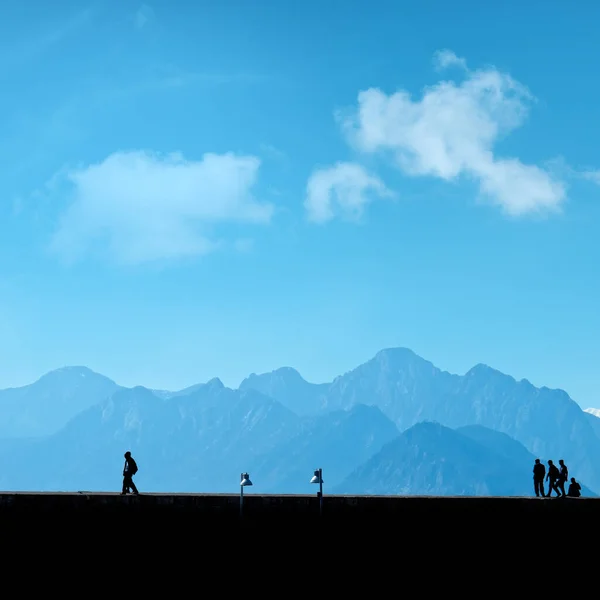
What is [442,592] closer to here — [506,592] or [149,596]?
[506,592]

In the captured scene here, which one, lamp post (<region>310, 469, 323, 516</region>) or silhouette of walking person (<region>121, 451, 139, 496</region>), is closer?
lamp post (<region>310, 469, 323, 516</region>)

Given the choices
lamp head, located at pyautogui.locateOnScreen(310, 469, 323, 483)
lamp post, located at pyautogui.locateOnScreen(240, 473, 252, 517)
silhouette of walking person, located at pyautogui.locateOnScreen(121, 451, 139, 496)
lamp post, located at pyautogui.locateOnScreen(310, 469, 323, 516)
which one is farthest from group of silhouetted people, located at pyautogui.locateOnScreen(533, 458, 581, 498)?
silhouette of walking person, located at pyautogui.locateOnScreen(121, 451, 139, 496)

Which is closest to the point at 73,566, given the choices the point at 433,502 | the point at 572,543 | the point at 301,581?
the point at 301,581

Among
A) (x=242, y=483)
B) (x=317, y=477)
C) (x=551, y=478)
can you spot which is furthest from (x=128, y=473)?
(x=551, y=478)

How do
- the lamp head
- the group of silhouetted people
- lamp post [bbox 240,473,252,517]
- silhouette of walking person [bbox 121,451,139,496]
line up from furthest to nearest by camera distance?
the group of silhouetted people
silhouette of walking person [bbox 121,451,139,496]
the lamp head
lamp post [bbox 240,473,252,517]

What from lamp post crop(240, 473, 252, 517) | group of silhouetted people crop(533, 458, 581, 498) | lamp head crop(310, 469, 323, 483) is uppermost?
group of silhouetted people crop(533, 458, 581, 498)

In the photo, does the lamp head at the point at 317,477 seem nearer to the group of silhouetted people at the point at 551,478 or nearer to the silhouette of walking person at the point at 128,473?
the silhouette of walking person at the point at 128,473

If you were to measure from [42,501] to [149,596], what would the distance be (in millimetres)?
3983

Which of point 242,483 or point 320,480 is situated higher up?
point 320,480

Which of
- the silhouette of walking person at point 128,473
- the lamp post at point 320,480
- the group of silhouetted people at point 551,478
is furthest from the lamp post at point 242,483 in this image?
the group of silhouetted people at point 551,478

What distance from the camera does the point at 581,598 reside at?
84.2 ft

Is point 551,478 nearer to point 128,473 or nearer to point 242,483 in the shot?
point 242,483

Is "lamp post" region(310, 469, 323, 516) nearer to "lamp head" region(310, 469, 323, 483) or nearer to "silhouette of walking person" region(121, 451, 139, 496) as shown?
"lamp head" region(310, 469, 323, 483)

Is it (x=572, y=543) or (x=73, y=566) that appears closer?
(x=73, y=566)
